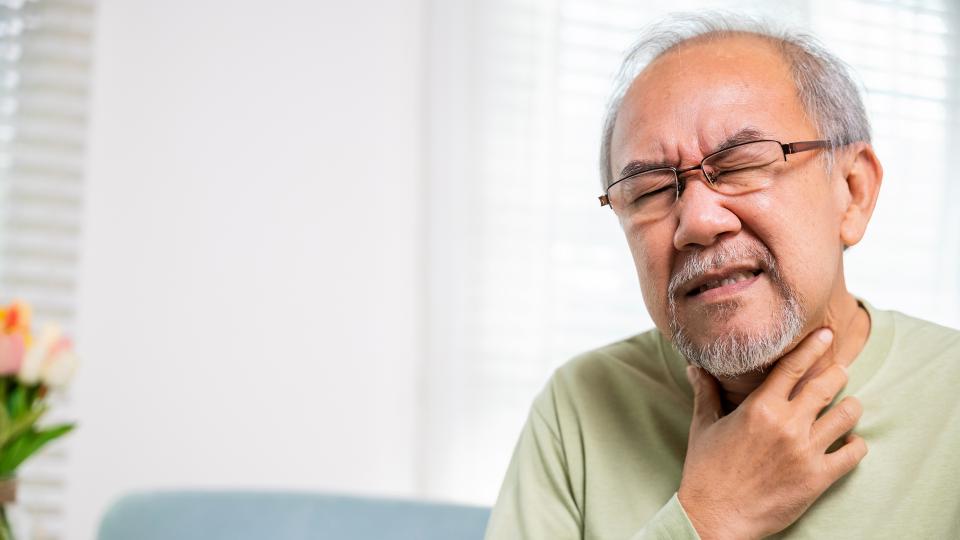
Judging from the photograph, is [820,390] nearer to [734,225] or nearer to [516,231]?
[734,225]

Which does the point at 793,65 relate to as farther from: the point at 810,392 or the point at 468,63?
the point at 468,63

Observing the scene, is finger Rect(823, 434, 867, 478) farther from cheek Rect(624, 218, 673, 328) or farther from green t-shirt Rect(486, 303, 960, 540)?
cheek Rect(624, 218, 673, 328)

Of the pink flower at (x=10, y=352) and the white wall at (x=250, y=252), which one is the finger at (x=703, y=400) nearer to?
the pink flower at (x=10, y=352)

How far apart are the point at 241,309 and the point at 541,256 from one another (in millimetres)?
839

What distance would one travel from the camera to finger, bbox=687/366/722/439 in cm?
111

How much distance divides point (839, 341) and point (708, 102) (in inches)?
14.4

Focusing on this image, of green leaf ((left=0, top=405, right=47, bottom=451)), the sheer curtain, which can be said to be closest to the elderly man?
green leaf ((left=0, top=405, right=47, bottom=451))

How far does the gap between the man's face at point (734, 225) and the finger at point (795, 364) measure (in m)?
0.02

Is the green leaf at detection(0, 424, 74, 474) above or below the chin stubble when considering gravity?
below

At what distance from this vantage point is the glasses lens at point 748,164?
3.45 ft

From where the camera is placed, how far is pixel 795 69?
1.12 m

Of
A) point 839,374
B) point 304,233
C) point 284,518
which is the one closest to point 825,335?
point 839,374

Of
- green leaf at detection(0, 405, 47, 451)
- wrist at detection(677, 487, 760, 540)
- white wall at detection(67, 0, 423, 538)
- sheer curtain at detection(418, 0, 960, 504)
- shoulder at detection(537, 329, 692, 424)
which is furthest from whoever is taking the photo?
sheer curtain at detection(418, 0, 960, 504)

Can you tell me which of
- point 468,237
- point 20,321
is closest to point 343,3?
point 468,237
